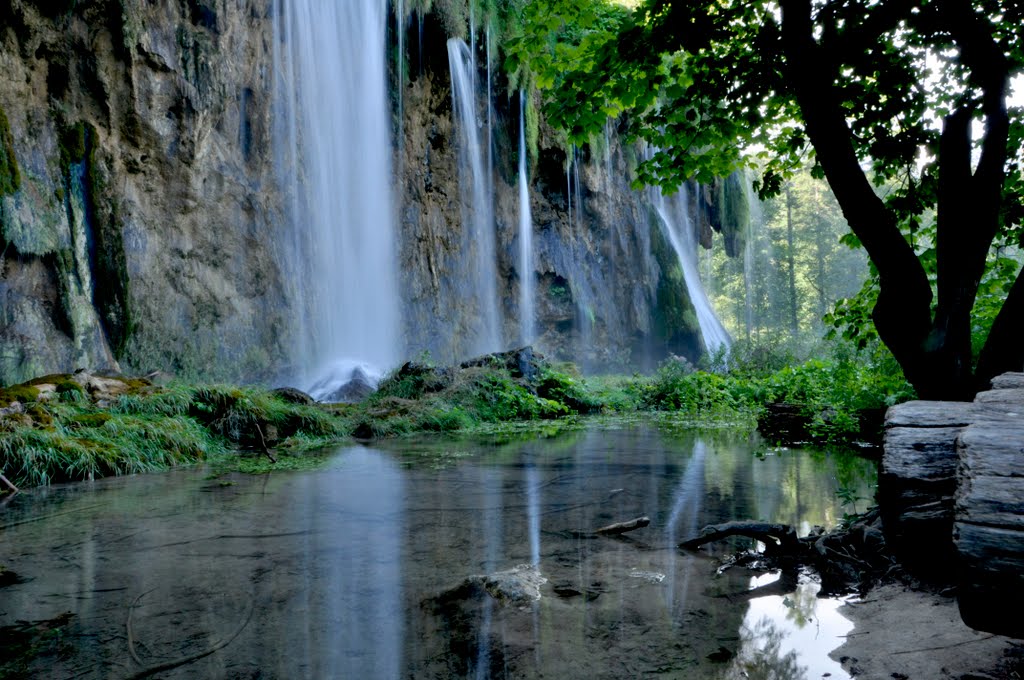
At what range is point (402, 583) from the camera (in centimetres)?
273

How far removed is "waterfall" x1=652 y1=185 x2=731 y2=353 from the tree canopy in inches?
1046

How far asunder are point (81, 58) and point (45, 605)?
1289 cm

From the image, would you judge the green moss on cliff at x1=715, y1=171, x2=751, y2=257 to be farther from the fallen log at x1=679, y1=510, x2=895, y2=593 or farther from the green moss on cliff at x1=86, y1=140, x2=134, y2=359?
the fallen log at x1=679, y1=510, x2=895, y2=593

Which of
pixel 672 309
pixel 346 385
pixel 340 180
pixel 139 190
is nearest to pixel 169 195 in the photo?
pixel 139 190

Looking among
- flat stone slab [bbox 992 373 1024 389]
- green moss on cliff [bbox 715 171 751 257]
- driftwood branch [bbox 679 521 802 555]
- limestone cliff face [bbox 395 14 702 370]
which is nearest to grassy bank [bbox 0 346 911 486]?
flat stone slab [bbox 992 373 1024 389]

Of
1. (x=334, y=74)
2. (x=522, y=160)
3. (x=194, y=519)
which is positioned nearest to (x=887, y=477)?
(x=194, y=519)

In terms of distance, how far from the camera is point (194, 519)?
4000mm

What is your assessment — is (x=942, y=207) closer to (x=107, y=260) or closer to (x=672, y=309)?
(x=107, y=260)

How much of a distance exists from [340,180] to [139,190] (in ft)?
18.1

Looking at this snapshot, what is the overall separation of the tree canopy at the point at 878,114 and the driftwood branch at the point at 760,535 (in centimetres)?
109

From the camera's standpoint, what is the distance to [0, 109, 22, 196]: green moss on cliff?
1013 centimetres

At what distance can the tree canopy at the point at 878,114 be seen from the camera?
3.25 m

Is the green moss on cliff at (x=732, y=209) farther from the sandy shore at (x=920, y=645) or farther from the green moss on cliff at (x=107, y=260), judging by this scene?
the sandy shore at (x=920, y=645)

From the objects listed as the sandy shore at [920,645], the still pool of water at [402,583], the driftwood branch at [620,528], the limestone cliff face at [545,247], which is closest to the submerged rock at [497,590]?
the still pool of water at [402,583]
